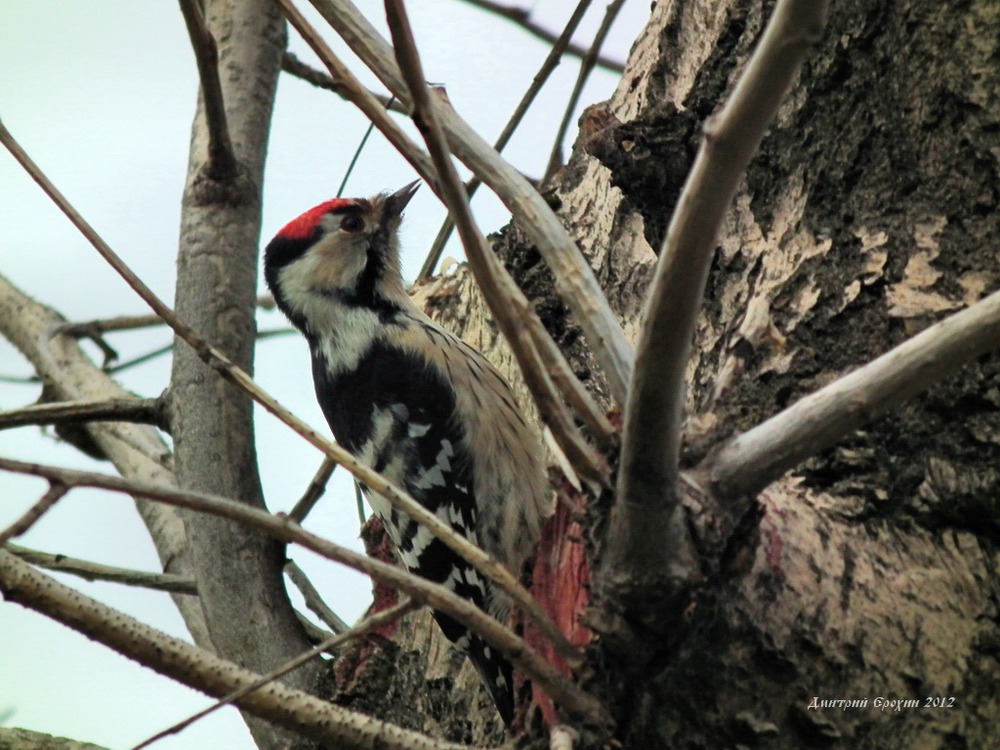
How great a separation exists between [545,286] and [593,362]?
0.84ft

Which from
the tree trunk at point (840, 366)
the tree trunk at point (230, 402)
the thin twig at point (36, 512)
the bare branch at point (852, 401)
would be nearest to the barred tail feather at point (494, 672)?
the tree trunk at point (840, 366)

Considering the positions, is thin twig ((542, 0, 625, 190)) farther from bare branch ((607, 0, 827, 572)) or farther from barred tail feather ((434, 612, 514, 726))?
bare branch ((607, 0, 827, 572))

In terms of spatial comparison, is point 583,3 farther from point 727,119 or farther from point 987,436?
point 727,119

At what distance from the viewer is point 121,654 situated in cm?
147

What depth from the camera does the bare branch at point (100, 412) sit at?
2.72 metres

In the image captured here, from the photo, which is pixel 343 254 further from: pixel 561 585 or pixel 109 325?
pixel 561 585

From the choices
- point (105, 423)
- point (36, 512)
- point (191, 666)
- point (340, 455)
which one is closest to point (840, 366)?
point (340, 455)

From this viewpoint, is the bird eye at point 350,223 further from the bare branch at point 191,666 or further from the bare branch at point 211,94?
the bare branch at point 191,666

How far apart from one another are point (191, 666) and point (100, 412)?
5.04 ft

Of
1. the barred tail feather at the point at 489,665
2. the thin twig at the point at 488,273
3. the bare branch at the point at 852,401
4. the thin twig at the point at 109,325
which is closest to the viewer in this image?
the thin twig at the point at 488,273

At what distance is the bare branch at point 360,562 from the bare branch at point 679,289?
0.63 ft

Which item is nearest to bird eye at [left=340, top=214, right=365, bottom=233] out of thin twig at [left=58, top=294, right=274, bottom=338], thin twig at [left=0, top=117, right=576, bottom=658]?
thin twig at [left=58, top=294, right=274, bottom=338]

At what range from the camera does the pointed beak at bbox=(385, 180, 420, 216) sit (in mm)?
4129

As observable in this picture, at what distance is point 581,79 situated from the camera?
11.8ft
